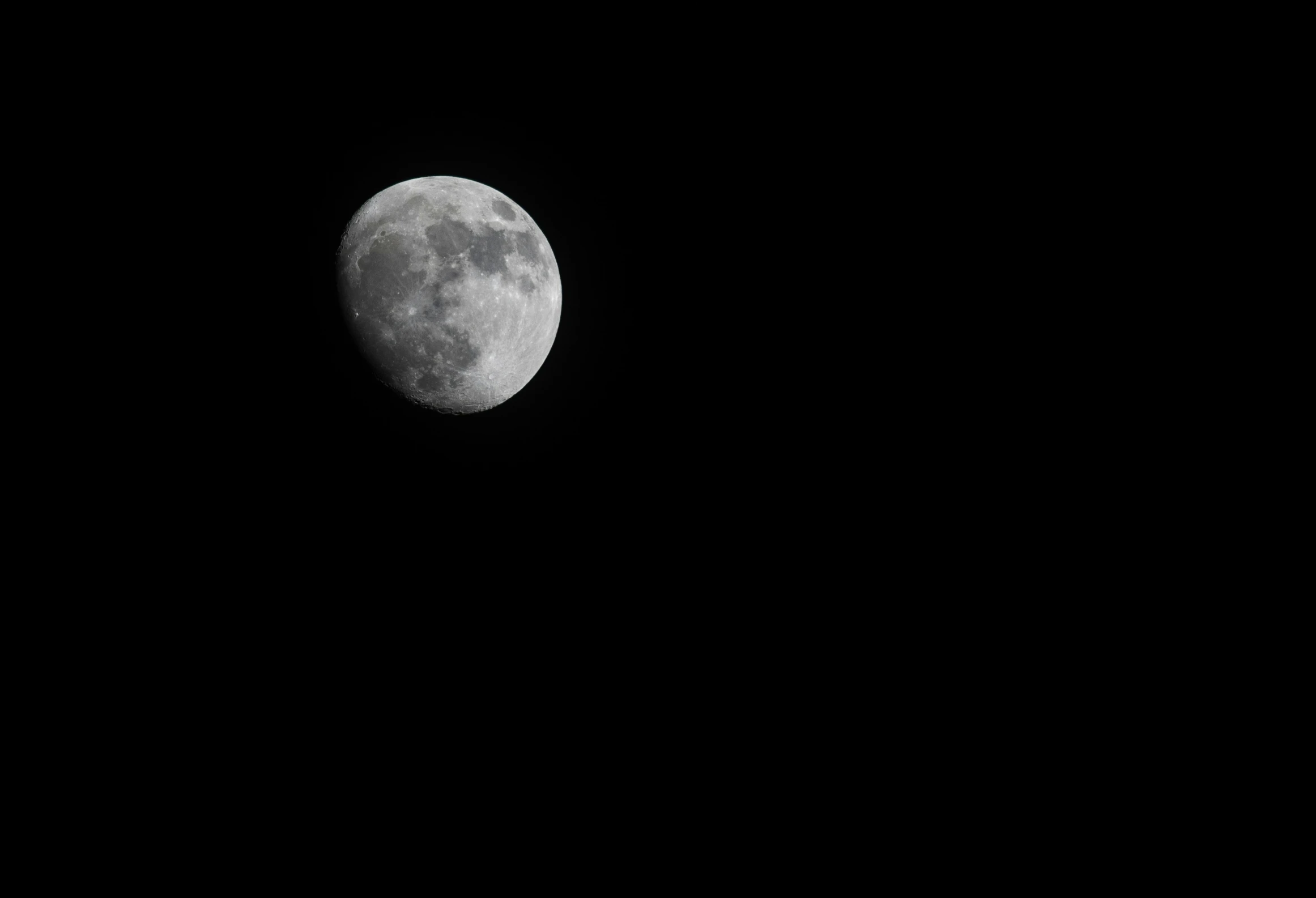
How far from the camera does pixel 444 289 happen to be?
99.0 inches

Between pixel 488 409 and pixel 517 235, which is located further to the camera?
pixel 488 409

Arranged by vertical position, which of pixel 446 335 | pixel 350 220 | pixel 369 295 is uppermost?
pixel 350 220

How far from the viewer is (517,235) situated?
8.96 feet

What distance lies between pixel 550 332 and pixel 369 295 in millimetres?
Result: 764

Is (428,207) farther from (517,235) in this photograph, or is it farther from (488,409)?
(488,409)

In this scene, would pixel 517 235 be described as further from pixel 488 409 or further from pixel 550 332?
pixel 488 409

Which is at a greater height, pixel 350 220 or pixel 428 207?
pixel 350 220

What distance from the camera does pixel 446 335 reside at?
256cm

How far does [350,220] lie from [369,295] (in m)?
0.51

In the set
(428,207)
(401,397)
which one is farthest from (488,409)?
(428,207)

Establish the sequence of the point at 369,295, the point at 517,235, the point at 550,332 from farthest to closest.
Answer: the point at 550,332, the point at 517,235, the point at 369,295

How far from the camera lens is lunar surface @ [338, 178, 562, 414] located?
2525 millimetres

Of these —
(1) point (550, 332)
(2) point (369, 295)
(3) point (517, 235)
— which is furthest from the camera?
(1) point (550, 332)

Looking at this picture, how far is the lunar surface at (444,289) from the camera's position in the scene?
253cm
